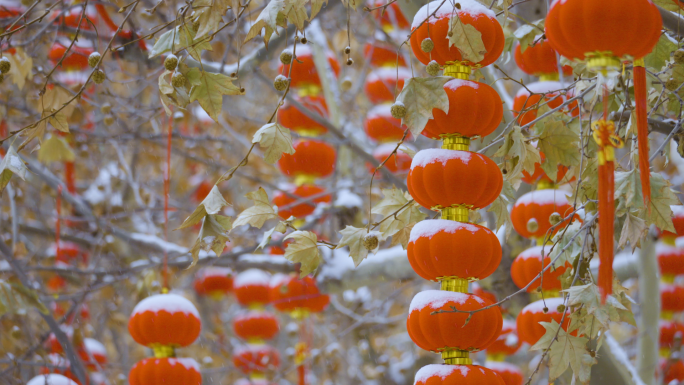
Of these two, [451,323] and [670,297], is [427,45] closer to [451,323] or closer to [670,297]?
[451,323]

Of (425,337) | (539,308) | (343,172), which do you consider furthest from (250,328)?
(425,337)

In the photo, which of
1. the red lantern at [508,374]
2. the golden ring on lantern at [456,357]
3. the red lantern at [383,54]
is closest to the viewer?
the golden ring on lantern at [456,357]

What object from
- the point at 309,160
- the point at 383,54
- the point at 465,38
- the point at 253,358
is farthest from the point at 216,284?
the point at 465,38

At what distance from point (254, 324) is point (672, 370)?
7.49ft

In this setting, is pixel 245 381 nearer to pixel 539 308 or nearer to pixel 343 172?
pixel 343 172

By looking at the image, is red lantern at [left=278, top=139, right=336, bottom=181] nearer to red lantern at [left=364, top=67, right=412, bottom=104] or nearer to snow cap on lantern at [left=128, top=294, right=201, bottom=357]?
red lantern at [left=364, top=67, right=412, bottom=104]

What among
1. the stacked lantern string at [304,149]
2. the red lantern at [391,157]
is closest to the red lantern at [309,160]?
the stacked lantern string at [304,149]

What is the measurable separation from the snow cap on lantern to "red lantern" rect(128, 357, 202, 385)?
55mm

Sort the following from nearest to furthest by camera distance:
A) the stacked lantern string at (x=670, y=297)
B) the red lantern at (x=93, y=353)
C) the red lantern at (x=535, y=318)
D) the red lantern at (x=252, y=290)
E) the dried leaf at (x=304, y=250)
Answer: the dried leaf at (x=304, y=250), the red lantern at (x=535, y=318), the stacked lantern string at (x=670, y=297), the red lantern at (x=93, y=353), the red lantern at (x=252, y=290)

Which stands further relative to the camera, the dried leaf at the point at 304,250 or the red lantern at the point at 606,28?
the dried leaf at the point at 304,250

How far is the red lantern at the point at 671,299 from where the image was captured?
3.02 metres

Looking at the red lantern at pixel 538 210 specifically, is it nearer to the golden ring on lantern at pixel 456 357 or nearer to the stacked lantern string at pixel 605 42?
the golden ring on lantern at pixel 456 357

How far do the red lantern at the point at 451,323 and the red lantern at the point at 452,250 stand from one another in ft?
0.17

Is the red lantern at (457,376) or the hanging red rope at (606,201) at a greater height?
the hanging red rope at (606,201)
